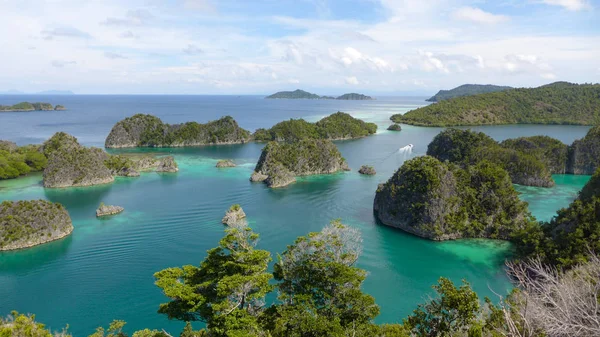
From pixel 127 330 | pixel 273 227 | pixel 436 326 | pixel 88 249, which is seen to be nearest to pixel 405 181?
pixel 273 227

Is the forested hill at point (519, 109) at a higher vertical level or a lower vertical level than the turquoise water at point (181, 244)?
higher

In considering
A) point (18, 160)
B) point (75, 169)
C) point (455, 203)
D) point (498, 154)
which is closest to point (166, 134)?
point (18, 160)

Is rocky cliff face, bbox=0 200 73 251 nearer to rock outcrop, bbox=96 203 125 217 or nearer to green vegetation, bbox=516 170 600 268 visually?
rock outcrop, bbox=96 203 125 217

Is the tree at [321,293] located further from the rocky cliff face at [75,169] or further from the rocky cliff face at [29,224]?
the rocky cliff face at [75,169]

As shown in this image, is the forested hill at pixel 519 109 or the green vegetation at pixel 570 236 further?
the forested hill at pixel 519 109

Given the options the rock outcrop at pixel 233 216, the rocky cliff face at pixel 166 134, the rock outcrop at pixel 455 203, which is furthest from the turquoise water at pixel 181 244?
the rocky cliff face at pixel 166 134

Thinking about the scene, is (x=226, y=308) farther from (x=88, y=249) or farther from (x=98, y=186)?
(x=98, y=186)

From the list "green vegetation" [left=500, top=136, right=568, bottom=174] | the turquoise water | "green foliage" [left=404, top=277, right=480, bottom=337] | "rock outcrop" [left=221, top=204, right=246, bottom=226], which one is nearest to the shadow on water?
the turquoise water
